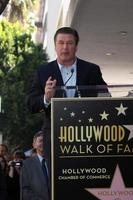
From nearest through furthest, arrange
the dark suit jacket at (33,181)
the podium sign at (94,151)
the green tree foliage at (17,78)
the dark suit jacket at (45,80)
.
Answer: the podium sign at (94,151) → the dark suit jacket at (45,80) → the dark suit jacket at (33,181) → the green tree foliage at (17,78)

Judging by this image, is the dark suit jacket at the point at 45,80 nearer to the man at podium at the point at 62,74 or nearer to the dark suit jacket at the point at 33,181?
the man at podium at the point at 62,74

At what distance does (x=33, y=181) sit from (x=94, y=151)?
3.37m

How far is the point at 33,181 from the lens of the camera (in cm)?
689

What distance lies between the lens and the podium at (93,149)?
11.8 feet

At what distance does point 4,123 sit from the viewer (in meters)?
34.7

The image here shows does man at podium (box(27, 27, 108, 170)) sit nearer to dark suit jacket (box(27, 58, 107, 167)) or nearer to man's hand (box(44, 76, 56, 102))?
dark suit jacket (box(27, 58, 107, 167))

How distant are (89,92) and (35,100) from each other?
45 centimetres

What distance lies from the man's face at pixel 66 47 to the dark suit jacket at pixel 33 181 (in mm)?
2677

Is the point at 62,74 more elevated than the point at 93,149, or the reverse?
the point at 62,74

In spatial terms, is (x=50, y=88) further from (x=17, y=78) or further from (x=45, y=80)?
(x=17, y=78)

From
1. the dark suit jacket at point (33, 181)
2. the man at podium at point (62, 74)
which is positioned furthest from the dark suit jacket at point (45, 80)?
the dark suit jacket at point (33, 181)

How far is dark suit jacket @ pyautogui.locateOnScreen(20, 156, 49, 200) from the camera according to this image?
265 inches

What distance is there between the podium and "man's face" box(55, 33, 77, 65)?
1.84ft

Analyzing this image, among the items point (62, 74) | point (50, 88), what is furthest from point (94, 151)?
point (62, 74)
